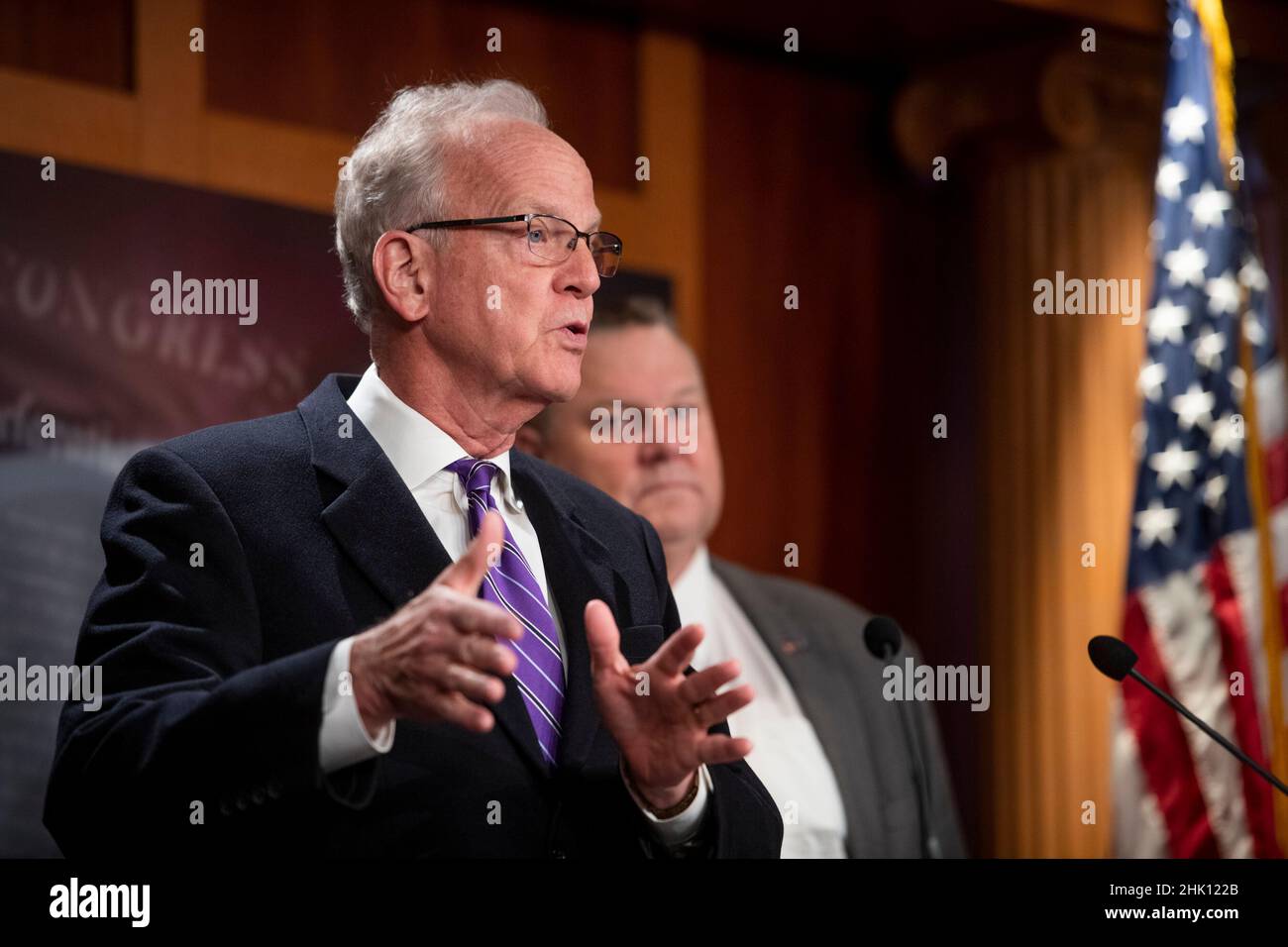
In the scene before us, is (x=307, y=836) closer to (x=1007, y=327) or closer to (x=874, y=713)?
(x=874, y=713)

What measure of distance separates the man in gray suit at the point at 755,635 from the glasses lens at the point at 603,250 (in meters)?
1.47

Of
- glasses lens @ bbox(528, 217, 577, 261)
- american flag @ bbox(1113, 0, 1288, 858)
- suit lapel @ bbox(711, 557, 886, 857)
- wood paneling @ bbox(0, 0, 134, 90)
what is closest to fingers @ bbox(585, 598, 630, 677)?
glasses lens @ bbox(528, 217, 577, 261)

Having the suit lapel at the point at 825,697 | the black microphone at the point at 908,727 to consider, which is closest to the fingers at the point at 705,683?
the black microphone at the point at 908,727

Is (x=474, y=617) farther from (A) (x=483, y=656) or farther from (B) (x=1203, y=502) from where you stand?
(B) (x=1203, y=502)

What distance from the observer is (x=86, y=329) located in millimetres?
3725

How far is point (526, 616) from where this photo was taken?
204 centimetres

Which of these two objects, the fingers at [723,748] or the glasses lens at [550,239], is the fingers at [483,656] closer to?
the fingers at [723,748]

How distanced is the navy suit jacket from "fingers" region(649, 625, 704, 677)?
243 millimetres

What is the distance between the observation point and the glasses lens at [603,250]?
218cm

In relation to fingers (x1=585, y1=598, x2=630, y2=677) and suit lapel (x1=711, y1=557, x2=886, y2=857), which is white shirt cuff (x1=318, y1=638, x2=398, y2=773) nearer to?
fingers (x1=585, y1=598, x2=630, y2=677)

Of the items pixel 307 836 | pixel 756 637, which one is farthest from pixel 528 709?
pixel 756 637

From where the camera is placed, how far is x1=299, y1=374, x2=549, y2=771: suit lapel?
1.94 meters
